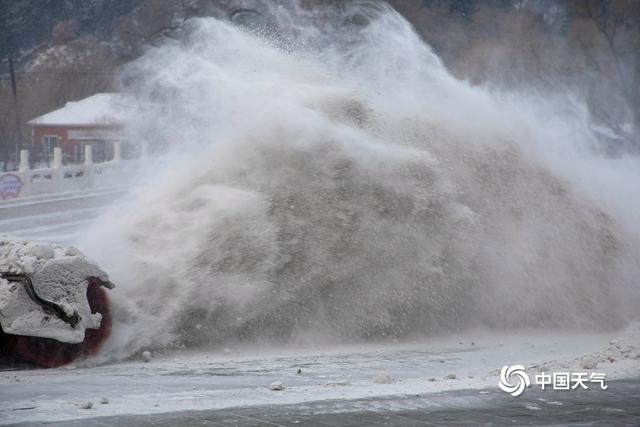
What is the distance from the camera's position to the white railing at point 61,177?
1359 inches

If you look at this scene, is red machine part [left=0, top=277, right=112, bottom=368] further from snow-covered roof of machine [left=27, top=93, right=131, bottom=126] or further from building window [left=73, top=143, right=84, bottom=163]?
building window [left=73, top=143, right=84, bottom=163]

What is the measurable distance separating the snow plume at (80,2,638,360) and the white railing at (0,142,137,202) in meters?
20.0

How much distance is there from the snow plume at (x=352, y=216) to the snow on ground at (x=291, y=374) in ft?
1.46

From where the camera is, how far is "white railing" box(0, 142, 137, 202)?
34531 mm

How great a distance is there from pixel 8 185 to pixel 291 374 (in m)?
25.5

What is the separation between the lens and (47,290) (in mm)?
10906

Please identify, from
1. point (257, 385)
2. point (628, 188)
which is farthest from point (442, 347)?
point (628, 188)

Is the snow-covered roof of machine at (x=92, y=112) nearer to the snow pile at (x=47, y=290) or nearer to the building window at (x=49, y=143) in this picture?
the building window at (x=49, y=143)

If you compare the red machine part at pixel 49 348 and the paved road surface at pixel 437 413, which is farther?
the red machine part at pixel 49 348

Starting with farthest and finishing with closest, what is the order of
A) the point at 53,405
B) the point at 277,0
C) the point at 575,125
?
1. the point at 277,0
2. the point at 575,125
3. the point at 53,405

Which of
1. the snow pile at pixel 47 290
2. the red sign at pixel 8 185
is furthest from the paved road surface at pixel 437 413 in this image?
the red sign at pixel 8 185

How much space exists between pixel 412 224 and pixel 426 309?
3.19 ft

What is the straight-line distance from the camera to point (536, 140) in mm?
14961

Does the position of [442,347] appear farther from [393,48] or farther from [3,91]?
[3,91]
